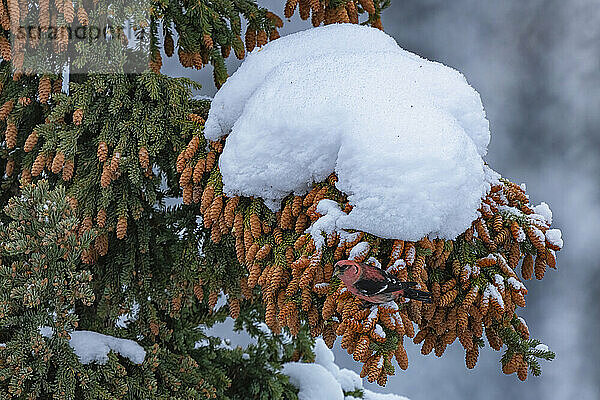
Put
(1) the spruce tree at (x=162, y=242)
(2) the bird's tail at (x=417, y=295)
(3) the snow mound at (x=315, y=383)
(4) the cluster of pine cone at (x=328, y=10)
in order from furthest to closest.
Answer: (3) the snow mound at (x=315, y=383) → (4) the cluster of pine cone at (x=328, y=10) → (1) the spruce tree at (x=162, y=242) → (2) the bird's tail at (x=417, y=295)

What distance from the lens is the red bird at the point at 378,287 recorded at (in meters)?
1.06

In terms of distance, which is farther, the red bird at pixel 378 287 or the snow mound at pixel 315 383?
the snow mound at pixel 315 383

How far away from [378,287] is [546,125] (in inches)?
123

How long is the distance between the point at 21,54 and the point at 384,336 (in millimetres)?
1182

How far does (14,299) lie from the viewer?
4.65 ft

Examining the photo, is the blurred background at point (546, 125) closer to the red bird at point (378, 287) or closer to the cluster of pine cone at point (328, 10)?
the cluster of pine cone at point (328, 10)

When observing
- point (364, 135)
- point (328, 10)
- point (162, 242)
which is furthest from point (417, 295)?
point (328, 10)

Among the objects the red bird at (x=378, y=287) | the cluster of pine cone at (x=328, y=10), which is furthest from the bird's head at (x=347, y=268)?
the cluster of pine cone at (x=328, y=10)

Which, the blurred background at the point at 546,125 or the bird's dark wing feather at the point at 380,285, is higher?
the blurred background at the point at 546,125

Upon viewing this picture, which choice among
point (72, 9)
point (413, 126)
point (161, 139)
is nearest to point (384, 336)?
point (413, 126)

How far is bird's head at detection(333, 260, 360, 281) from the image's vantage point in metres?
1.09

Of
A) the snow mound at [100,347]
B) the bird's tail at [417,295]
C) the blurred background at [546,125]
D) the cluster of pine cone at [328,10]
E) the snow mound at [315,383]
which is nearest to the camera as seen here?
the bird's tail at [417,295]

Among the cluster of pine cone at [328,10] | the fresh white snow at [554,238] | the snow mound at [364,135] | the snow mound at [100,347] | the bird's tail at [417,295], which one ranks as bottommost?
the bird's tail at [417,295]

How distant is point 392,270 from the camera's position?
1117mm
